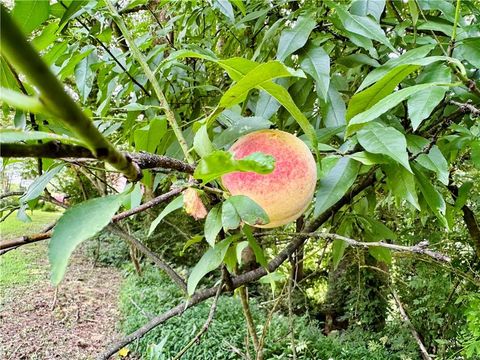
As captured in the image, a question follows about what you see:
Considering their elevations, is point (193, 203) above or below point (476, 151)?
above

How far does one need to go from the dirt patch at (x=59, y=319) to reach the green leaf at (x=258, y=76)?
121 inches

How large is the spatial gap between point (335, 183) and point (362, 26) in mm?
218

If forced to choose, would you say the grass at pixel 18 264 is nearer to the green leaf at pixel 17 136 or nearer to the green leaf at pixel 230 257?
the green leaf at pixel 230 257

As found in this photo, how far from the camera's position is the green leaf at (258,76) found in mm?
325

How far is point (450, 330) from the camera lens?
102 inches

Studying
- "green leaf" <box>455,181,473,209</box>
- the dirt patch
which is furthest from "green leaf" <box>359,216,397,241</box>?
the dirt patch

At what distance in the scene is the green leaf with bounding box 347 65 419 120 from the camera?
1.42 feet

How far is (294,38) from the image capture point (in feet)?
1.95

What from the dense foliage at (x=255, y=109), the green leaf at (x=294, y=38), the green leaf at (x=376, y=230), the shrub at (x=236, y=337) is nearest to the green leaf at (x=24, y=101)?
the dense foliage at (x=255, y=109)

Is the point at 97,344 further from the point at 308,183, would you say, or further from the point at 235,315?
the point at 308,183

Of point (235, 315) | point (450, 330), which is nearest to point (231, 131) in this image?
point (450, 330)

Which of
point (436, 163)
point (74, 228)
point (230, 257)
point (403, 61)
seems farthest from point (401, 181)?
point (74, 228)

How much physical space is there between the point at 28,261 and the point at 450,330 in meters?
4.83

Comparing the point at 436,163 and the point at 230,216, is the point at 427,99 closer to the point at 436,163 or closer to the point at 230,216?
the point at 436,163
